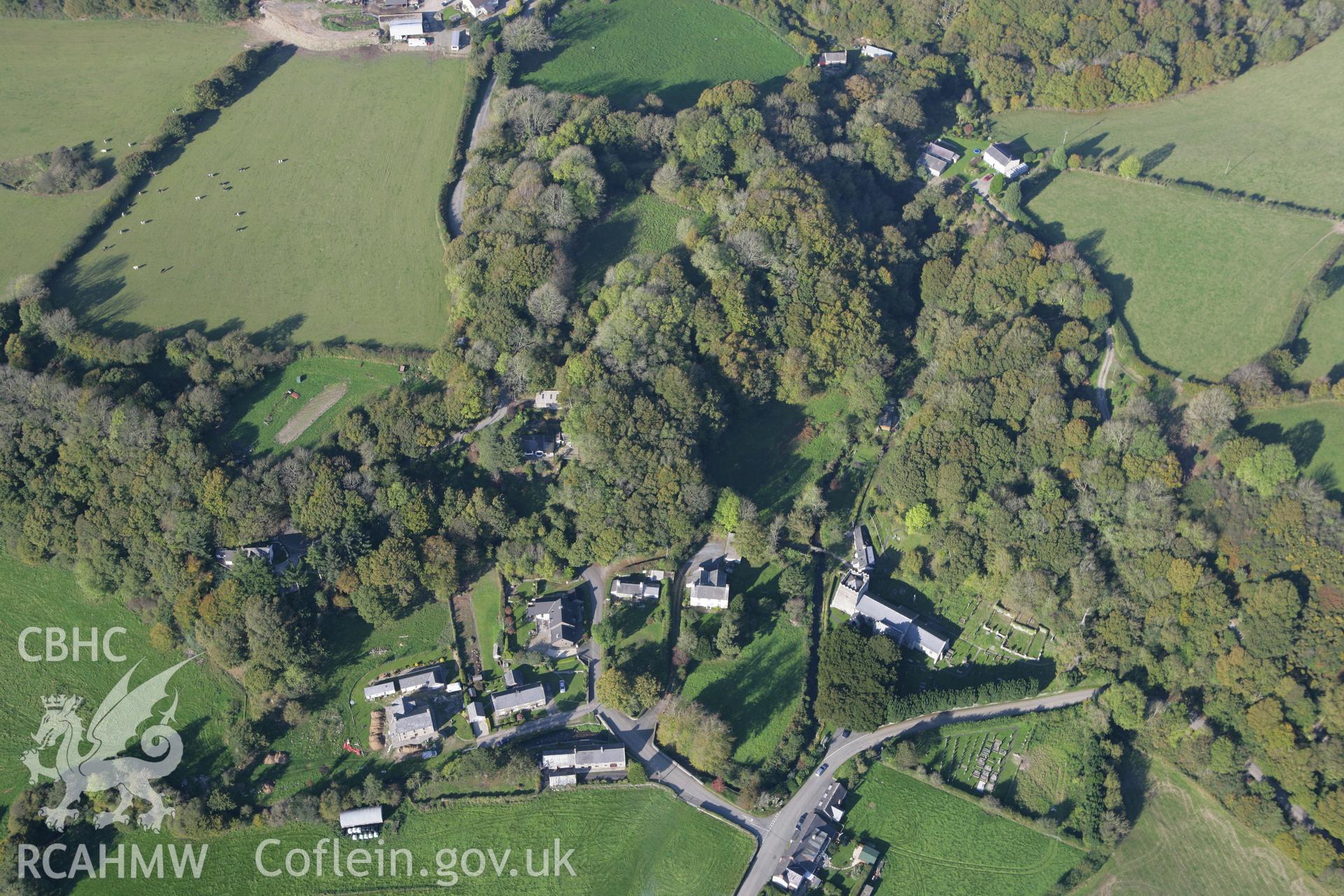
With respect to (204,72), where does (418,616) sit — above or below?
below

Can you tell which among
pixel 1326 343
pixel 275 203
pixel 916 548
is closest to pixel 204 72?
pixel 275 203

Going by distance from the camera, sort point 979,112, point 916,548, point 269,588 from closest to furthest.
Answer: point 269,588
point 916,548
point 979,112

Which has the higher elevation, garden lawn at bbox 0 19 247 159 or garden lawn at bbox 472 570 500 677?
garden lawn at bbox 0 19 247 159

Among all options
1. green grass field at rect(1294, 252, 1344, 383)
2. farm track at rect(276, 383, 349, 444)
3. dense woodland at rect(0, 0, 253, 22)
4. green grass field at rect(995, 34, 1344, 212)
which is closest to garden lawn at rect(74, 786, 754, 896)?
farm track at rect(276, 383, 349, 444)

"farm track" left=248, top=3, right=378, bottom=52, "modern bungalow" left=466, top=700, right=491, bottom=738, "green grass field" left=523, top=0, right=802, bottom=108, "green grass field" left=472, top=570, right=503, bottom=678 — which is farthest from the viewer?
"farm track" left=248, top=3, right=378, bottom=52

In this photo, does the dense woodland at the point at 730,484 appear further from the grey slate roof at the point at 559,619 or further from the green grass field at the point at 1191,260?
the green grass field at the point at 1191,260

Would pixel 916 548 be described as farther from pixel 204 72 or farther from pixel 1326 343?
pixel 204 72

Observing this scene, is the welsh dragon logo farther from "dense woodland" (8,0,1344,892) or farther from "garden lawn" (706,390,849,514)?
"garden lawn" (706,390,849,514)
